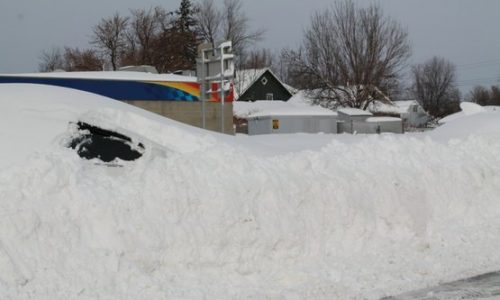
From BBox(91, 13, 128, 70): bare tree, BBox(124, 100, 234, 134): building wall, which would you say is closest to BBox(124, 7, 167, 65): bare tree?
BBox(91, 13, 128, 70): bare tree

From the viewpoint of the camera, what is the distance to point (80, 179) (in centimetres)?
629

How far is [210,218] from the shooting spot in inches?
261

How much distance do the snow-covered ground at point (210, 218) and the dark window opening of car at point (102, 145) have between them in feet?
0.35

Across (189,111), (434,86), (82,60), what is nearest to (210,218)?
(189,111)

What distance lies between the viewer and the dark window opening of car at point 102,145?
6.69m

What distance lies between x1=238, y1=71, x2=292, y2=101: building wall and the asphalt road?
5983 cm

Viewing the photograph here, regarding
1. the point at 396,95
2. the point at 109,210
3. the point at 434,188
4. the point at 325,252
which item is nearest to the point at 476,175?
the point at 434,188

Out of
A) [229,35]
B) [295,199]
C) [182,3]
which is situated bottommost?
[295,199]

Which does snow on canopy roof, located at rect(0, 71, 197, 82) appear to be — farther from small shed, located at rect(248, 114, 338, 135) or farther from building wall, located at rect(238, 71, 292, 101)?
building wall, located at rect(238, 71, 292, 101)

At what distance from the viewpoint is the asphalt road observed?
6.22 metres

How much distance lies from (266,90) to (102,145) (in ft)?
202

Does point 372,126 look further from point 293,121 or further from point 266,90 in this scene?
point 266,90

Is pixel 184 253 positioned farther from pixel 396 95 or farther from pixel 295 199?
pixel 396 95

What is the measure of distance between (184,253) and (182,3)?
61.5 meters
